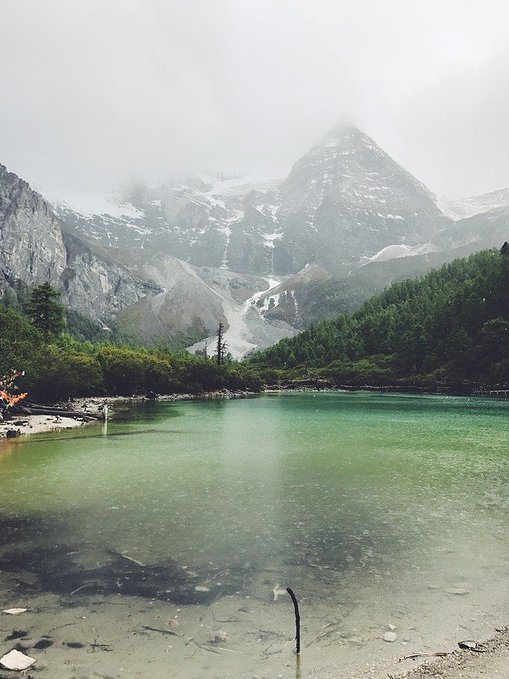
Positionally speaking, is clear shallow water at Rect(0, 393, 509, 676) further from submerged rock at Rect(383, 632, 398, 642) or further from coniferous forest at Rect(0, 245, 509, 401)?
coniferous forest at Rect(0, 245, 509, 401)

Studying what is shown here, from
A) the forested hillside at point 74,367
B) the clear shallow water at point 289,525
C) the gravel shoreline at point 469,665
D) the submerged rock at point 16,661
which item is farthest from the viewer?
the forested hillside at point 74,367

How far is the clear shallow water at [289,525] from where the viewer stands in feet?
41.3

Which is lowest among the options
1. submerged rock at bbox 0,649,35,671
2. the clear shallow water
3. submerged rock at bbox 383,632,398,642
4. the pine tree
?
the clear shallow water

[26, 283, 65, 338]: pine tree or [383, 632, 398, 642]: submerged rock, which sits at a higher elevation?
[26, 283, 65, 338]: pine tree

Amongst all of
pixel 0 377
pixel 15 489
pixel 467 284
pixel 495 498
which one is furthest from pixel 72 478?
pixel 467 284

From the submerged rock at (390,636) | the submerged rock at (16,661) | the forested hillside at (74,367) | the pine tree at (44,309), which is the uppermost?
the pine tree at (44,309)

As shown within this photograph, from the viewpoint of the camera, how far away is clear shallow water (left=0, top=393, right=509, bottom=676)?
12578mm

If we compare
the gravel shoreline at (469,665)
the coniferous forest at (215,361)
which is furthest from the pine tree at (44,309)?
the gravel shoreline at (469,665)

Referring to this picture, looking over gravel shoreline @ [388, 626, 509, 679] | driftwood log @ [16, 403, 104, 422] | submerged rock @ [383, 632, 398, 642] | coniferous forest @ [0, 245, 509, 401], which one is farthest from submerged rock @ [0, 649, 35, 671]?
driftwood log @ [16, 403, 104, 422]

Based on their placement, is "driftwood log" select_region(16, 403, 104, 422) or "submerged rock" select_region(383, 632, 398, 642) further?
"driftwood log" select_region(16, 403, 104, 422)

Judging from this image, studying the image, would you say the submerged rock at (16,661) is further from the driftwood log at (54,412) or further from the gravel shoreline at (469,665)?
the driftwood log at (54,412)

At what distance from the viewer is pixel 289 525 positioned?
18.9 m

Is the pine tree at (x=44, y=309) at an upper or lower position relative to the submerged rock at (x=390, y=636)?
upper

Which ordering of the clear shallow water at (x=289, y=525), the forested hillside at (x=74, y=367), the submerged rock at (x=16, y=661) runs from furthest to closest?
the forested hillside at (x=74, y=367) < the clear shallow water at (x=289, y=525) < the submerged rock at (x=16, y=661)
